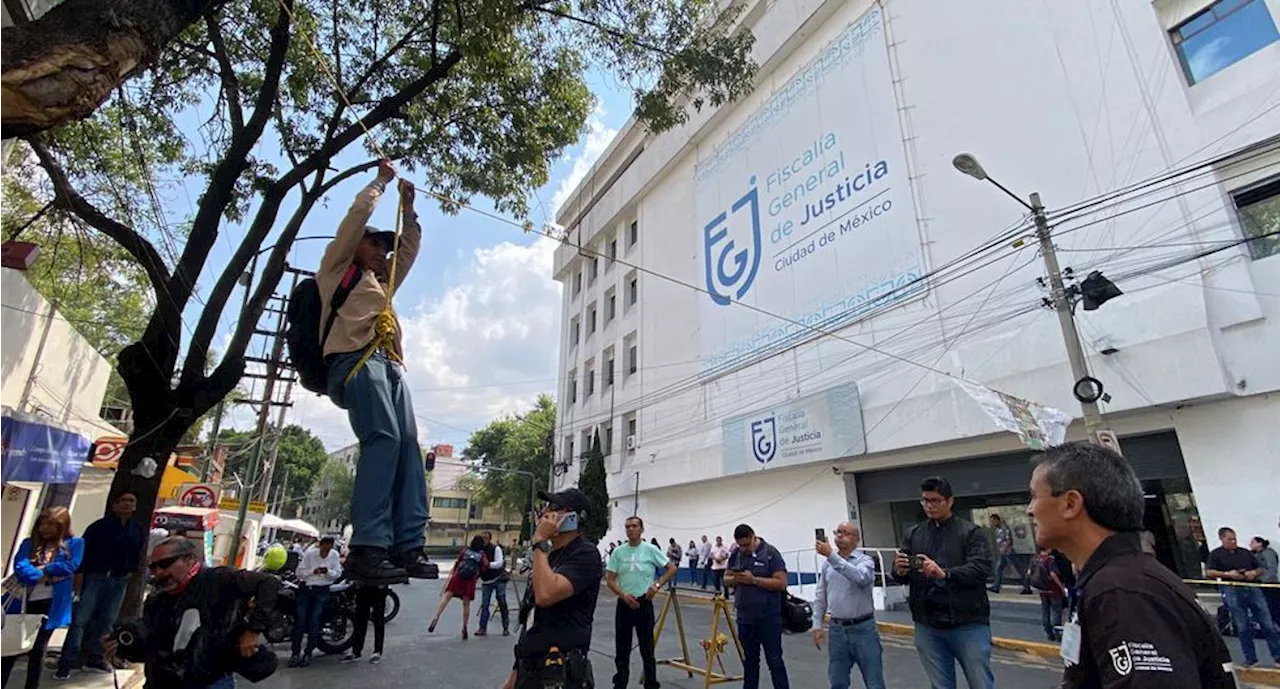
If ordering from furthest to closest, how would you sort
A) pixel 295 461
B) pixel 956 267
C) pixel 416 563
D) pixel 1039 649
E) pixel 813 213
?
1. pixel 295 461
2. pixel 813 213
3. pixel 956 267
4. pixel 1039 649
5. pixel 416 563

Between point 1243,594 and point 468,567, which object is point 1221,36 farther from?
point 468,567

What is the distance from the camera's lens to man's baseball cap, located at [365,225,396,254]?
9.04 feet

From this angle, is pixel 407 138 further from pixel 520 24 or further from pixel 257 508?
pixel 257 508

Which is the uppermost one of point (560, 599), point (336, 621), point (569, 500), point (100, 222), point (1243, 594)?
point (100, 222)

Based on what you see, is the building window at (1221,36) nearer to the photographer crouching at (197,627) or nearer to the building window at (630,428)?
the photographer crouching at (197,627)

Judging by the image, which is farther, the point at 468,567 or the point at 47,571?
the point at 468,567

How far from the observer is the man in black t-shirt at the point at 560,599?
130 inches

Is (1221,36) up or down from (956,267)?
up

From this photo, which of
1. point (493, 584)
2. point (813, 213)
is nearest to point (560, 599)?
point (493, 584)

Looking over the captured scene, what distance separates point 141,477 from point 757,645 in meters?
6.54

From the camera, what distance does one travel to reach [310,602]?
812 cm

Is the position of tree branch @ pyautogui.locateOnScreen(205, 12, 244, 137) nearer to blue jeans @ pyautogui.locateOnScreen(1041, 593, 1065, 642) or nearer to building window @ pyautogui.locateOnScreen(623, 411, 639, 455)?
blue jeans @ pyautogui.locateOnScreen(1041, 593, 1065, 642)

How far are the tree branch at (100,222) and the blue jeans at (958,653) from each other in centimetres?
741

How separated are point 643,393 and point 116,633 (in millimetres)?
23350
